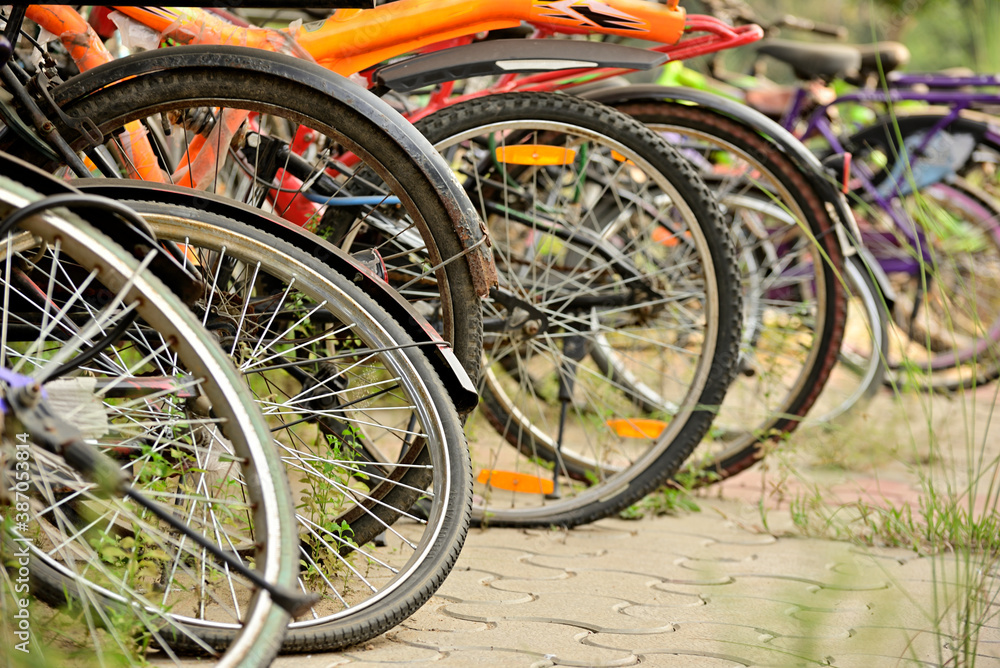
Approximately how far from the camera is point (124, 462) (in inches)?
72.0

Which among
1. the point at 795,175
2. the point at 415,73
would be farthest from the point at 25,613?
the point at 795,175

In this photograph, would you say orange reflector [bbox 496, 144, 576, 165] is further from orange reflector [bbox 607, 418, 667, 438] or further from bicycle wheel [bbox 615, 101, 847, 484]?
orange reflector [bbox 607, 418, 667, 438]

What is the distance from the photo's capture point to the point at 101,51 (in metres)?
2.11

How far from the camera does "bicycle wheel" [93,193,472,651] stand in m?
1.67

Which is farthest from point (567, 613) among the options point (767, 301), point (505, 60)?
point (767, 301)

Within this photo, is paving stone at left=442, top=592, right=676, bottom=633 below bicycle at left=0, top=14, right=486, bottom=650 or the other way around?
below

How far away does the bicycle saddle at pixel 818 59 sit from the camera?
4809 mm

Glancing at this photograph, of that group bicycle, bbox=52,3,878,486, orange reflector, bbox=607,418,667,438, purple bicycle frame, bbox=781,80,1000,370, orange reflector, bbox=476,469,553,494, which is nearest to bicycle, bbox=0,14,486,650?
bicycle, bbox=52,3,878,486

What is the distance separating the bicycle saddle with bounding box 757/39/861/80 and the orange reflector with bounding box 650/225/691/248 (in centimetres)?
191

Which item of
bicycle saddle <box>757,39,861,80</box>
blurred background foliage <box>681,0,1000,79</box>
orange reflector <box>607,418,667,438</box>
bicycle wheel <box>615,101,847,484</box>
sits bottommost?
orange reflector <box>607,418,667,438</box>

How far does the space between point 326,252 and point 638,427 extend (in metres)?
1.35

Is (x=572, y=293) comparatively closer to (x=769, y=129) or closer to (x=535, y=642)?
(x=769, y=129)

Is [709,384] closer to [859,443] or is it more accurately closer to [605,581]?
[605,581]

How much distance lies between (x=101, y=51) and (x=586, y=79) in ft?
4.34
